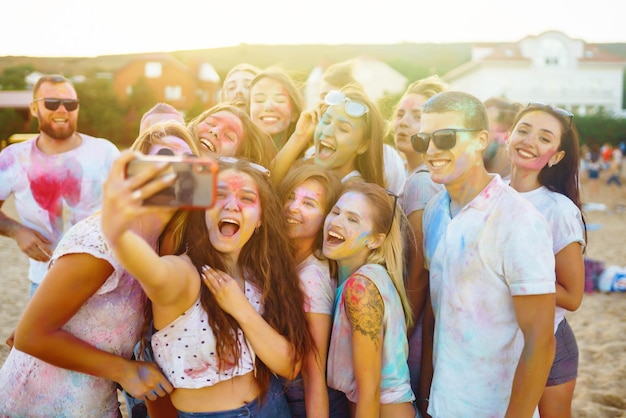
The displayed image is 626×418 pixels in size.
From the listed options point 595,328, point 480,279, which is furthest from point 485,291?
point 595,328

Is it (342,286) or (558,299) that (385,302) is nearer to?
(342,286)

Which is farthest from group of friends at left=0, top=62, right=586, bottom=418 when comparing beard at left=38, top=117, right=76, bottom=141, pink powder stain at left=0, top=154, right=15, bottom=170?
pink powder stain at left=0, top=154, right=15, bottom=170

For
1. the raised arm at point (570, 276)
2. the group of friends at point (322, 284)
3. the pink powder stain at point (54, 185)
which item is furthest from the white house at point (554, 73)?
the raised arm at point (570, 276)

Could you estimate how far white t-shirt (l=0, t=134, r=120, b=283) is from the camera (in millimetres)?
4461

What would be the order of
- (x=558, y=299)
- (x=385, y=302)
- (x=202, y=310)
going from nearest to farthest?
(x=202, y=310) → (x=385, y=302) → (x=558, y=299)

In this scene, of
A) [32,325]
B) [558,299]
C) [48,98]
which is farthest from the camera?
[48,98]

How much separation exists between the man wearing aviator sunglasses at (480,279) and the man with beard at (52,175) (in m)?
3.17

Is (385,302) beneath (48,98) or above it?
beneath

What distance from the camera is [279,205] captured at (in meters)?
2.72

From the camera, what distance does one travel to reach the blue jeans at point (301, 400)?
272cm

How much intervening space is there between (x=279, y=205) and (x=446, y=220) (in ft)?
2.78

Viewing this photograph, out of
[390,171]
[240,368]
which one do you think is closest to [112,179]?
[240,368]

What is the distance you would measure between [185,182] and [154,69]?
138ft

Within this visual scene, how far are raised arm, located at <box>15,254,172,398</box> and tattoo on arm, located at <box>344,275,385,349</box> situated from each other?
39.3 inches
